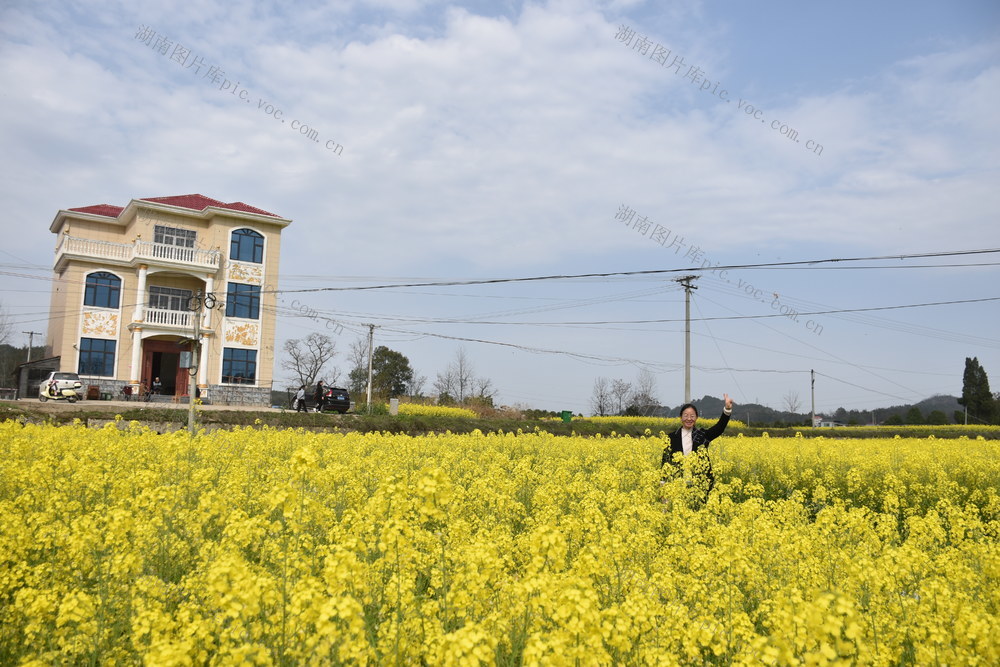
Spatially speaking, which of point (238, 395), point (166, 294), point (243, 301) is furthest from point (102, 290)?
point (238, 395)

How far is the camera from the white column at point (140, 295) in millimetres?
33094

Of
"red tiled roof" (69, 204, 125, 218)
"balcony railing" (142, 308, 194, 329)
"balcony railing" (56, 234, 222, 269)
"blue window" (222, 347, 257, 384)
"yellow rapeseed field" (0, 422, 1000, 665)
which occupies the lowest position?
"yellow rapeseed field" (0, 422, 1000, 665)

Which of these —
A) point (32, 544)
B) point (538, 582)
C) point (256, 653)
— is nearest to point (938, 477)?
point (538, 582)

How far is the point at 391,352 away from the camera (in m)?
62.7

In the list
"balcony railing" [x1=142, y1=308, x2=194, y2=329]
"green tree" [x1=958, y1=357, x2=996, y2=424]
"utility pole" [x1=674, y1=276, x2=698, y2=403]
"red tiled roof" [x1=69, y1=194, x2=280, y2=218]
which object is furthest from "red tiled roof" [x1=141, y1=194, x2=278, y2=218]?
"green tree" [x1=958, y1=357, x2=996, y2=424]

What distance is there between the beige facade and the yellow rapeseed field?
28896 mm

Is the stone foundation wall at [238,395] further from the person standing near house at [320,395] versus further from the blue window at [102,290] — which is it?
the blue window at [102,290]

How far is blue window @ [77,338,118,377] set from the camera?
32938 mm

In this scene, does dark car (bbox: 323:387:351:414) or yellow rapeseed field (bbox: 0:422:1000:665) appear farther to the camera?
dark car (bbox: 323:387:351:414)

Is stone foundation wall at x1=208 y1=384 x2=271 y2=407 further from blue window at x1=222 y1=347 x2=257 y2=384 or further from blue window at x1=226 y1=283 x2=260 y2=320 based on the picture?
blue window at x1=226 y1=283 x2=260 y2=320

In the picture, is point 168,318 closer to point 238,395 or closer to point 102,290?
point 102,290

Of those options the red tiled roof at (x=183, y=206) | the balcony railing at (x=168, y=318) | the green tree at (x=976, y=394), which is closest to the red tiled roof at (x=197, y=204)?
the red tiled roof at (x=183, y=206)

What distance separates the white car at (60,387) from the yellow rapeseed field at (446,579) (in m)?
24.8

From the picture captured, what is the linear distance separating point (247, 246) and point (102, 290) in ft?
25.1
